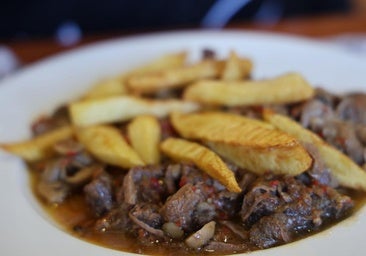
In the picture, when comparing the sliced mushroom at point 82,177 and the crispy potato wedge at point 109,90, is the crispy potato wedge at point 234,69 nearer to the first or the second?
the crispy potato wedge at point 109,90

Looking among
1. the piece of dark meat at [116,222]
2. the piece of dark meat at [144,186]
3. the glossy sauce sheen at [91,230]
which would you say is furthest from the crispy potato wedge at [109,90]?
the piece of dark meat at [116,222]

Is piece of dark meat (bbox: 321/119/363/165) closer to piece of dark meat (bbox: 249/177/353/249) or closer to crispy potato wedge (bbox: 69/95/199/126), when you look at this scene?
piece of dark meat (bbox: 249/177/353/249)

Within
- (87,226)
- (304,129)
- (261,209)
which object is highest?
(304,129)

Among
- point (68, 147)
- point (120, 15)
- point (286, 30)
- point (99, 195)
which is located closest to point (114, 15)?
point (120, 15)

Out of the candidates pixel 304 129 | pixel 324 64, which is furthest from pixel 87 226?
pixel 324 64

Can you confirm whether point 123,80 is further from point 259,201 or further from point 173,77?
point 259,201

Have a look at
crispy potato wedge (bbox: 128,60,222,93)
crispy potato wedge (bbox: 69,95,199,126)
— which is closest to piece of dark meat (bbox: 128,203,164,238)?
crispy potato wedge (bbox: 69,95,199,126)

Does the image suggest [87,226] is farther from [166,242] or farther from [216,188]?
[216,188]
